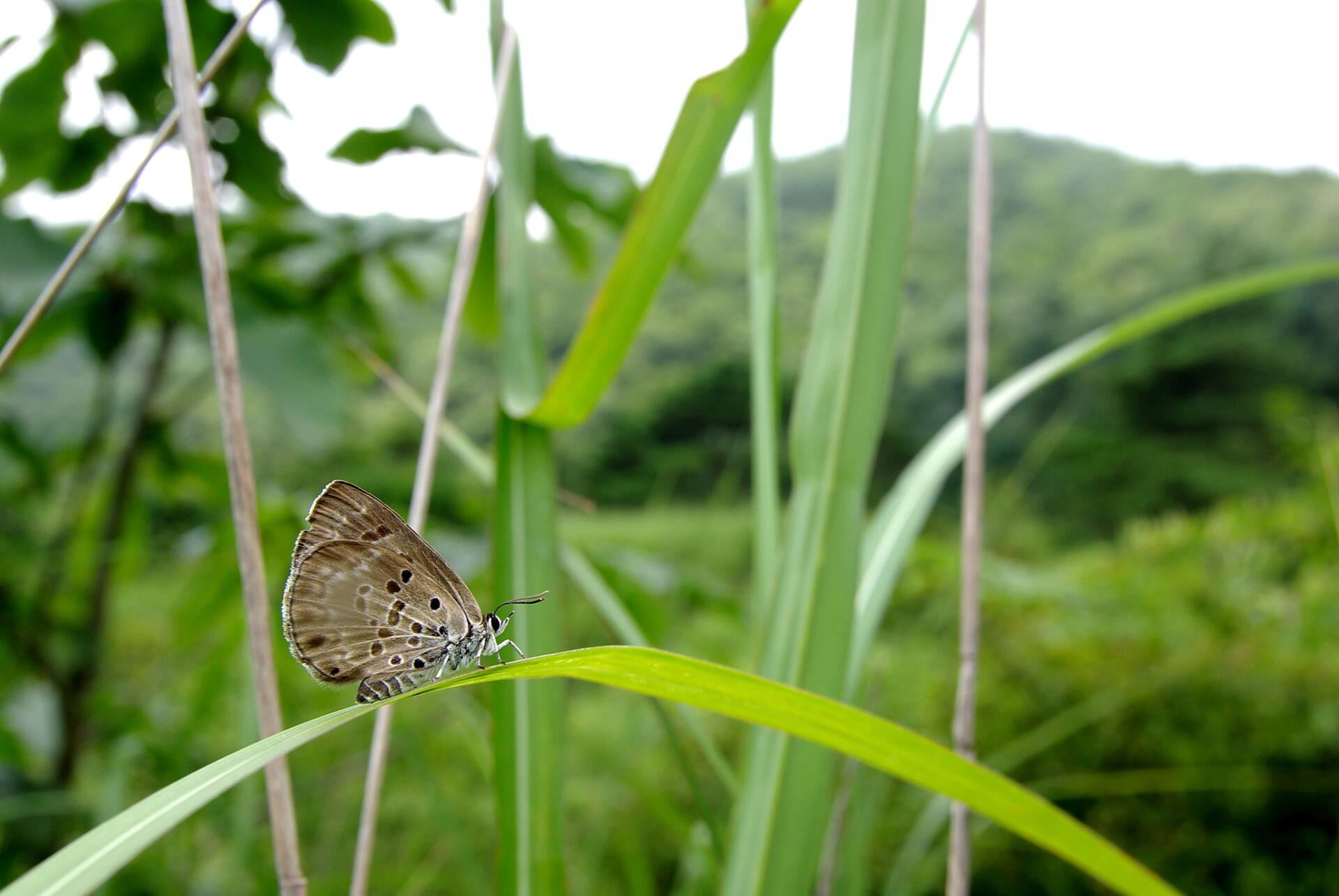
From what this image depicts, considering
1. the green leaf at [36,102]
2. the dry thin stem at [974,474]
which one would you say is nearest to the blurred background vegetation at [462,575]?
the green leaf at [36,102]

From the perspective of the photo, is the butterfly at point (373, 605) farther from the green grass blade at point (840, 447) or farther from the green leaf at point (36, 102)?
the green leaf at point (36, 102)

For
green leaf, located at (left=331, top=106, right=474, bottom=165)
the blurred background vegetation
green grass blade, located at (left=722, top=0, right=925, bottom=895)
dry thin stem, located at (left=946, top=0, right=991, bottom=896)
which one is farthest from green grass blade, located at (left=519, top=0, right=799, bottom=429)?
green leaf, located at (left=331, top=106, right=474, bottom=165)

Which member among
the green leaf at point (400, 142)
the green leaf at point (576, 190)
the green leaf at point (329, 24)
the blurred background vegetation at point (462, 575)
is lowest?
the blurred background vegetation at point (462, 575)

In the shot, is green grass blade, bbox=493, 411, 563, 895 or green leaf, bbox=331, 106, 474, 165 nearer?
green grass blade, bbox=493, 411, 563, 895

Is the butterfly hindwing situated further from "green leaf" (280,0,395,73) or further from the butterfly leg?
"green leaf" (280,0,395,73)

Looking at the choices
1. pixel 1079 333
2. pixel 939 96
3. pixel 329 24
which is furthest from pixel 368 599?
pixel 1079 333

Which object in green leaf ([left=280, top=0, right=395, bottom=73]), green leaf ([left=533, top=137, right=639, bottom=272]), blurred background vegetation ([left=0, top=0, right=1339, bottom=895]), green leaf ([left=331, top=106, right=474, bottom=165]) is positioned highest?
green leaf ([left=280, top=0, right=395, bottom=73])
